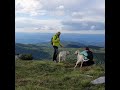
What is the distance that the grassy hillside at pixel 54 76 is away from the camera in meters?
18.0

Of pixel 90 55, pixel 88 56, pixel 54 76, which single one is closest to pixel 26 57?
pixel 88 56

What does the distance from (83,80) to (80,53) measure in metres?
6.02

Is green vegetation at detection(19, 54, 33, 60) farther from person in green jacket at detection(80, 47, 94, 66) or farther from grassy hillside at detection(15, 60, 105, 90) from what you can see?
person in green jacket at detection(80, 47, 94, 66)

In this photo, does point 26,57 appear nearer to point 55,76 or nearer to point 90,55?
point 90,55

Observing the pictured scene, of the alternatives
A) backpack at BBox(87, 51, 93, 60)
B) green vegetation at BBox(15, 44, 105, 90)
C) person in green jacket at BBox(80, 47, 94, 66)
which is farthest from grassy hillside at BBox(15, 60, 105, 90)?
backpack at BBox(87, 51, 93, 60)

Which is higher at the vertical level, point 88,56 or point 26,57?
point 88,56

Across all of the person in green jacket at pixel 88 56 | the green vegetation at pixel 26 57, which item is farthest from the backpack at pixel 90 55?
the green vegetation at pixel 26 57

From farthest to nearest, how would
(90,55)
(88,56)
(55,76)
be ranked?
(88,56), (90,55), (55,76)

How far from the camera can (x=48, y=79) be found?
799 inches

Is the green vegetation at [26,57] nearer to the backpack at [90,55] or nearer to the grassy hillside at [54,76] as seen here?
the grassy hillside at [54,76]

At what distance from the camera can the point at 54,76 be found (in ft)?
69.6

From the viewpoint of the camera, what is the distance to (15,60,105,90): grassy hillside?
18.0m
